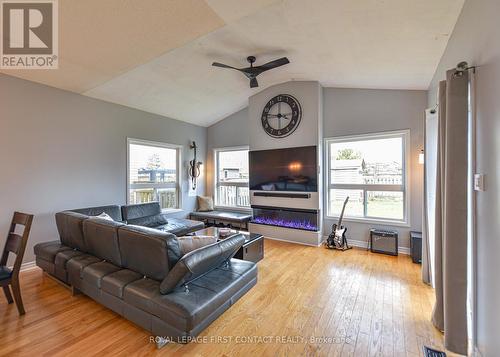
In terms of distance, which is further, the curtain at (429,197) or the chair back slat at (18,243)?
the curtain at (429,197)

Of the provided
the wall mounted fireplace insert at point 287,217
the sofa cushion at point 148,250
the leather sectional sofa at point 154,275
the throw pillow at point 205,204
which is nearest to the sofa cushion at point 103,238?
the leather sectional sofa at point 154,275

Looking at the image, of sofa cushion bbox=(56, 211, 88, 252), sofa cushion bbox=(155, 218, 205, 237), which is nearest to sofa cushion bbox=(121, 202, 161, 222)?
sofa cushion bbox=(155, 218, 205, 237)

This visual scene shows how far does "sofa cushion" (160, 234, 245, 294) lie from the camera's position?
174 centimetres

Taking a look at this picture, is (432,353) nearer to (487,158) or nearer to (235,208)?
(487,158)

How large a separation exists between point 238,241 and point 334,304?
1.30 m

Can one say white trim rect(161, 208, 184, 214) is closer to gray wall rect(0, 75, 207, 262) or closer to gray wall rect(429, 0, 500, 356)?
gray wall rect(0, 75, 207, 262)

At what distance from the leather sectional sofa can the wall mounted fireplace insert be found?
8.12ft

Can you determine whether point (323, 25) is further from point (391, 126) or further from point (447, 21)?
point (391, 126)

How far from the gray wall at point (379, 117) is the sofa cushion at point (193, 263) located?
3.35 metres

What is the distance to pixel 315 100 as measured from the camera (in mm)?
4570

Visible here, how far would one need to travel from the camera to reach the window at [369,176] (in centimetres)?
417

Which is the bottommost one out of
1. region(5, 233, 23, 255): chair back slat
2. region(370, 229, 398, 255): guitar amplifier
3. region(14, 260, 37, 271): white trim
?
region(14, 260, 37, 271): white trim

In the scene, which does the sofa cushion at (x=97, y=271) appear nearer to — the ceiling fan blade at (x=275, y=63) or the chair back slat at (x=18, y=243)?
the chair back slat at (x=18, y=243)

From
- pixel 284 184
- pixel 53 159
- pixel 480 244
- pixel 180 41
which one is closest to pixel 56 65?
pixel 53 159
